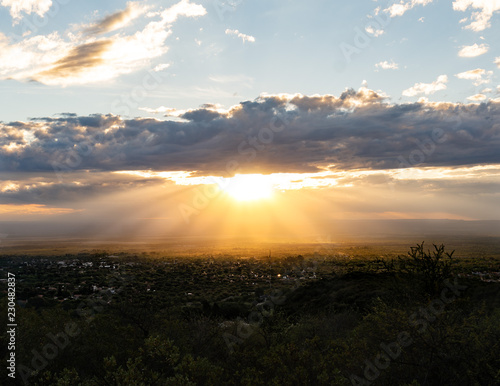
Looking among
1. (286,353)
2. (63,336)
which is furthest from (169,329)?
(286,353)

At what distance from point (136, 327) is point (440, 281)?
20920 millimetres

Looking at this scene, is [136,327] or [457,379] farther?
[136,327]

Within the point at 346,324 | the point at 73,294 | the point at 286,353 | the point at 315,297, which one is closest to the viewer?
the point at 286,353

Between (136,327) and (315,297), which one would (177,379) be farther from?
(315,297)

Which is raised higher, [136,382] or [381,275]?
[136,382]

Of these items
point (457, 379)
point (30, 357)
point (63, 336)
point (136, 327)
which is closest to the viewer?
point (457, 379)

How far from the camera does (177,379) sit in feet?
50.8

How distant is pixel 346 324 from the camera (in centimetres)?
3588

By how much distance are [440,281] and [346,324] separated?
12.6 meters

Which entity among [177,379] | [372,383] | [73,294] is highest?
[177,379]

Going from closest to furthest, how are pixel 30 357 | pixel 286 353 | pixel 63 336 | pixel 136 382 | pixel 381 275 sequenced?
pixel 136 382
pixel 286 353
pixel 30 357
pixel 63 336
pixel 381 275

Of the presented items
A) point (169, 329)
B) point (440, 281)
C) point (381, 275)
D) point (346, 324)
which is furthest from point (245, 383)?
point (381, 275)

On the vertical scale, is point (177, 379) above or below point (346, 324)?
above

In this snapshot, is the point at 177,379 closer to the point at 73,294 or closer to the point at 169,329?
the point at 169,329
